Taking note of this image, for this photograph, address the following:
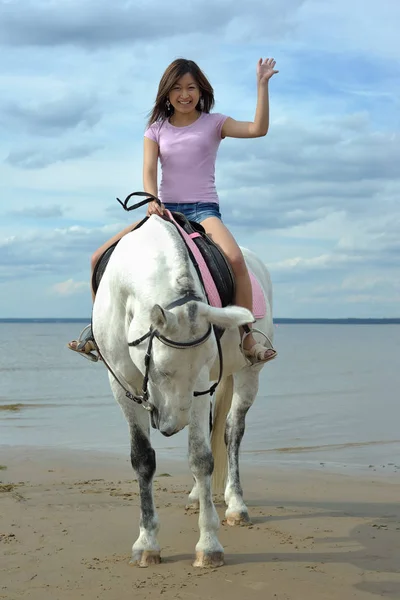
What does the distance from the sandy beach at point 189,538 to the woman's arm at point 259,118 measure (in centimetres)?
302

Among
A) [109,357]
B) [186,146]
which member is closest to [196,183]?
[186,146]

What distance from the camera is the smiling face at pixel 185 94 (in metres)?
5.64

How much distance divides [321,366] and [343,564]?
23844 mm

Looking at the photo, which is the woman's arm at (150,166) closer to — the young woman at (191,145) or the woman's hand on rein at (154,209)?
the young woman at (191,145)

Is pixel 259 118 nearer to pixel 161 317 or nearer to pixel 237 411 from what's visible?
pixel 161 317

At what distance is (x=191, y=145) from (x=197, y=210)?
0.48 m

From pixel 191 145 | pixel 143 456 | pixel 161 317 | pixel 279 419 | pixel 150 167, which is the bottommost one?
pixel 279 419

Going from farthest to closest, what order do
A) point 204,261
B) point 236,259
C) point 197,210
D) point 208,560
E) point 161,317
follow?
point 197,210, point 236,259, point 204,261, point 208,560, point 161,317

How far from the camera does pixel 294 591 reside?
4.52m

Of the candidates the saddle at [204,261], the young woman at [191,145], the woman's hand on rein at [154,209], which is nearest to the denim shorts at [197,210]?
the young woman at [191,145]

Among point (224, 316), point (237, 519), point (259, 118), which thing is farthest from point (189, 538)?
point (259, 118)

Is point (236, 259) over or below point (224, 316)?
over

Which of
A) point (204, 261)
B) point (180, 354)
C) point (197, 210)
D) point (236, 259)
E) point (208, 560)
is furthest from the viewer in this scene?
point (197, 210)

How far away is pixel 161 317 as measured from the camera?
13.5 ft
